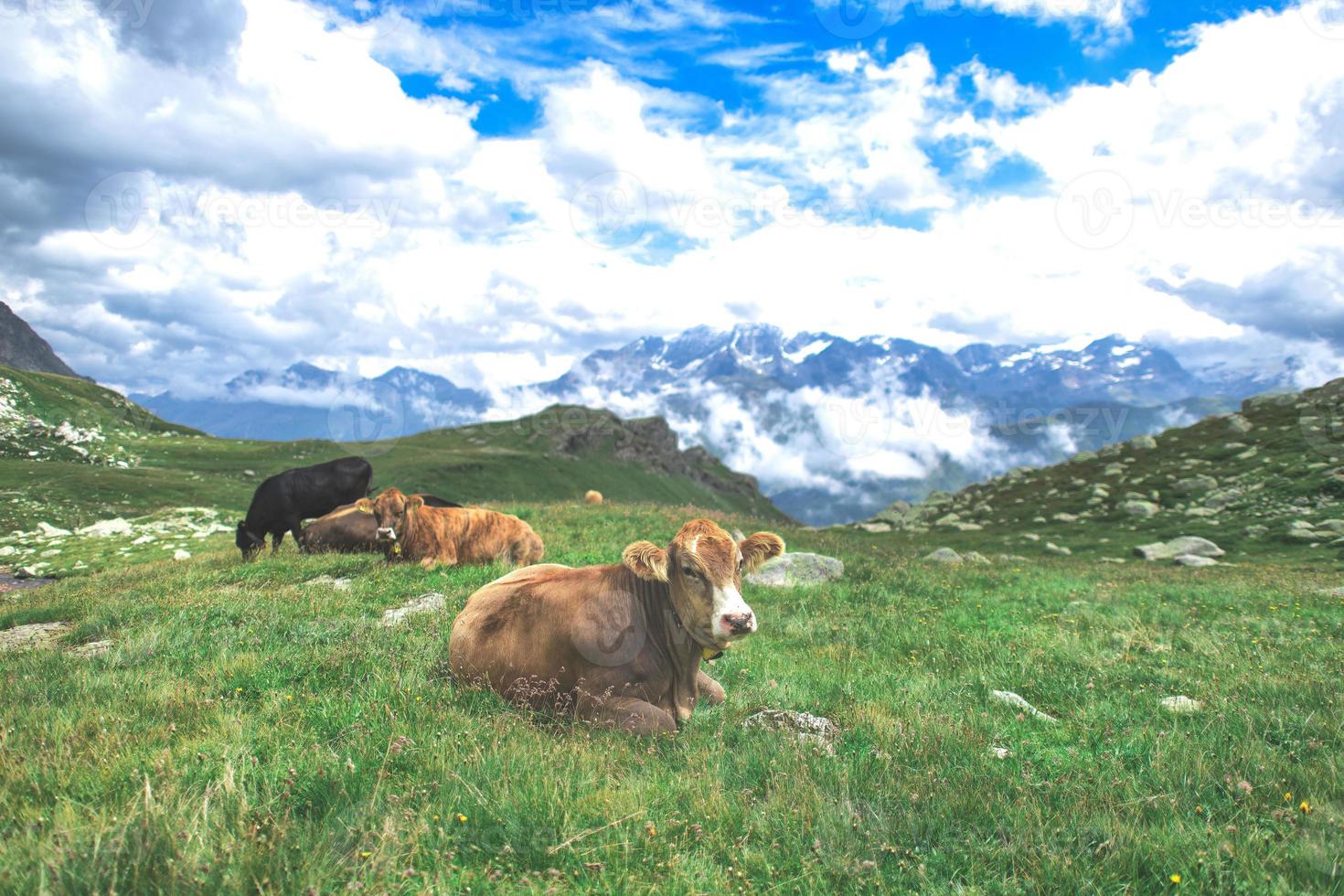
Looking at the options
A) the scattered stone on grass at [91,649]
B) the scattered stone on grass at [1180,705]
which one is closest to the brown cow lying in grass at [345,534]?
the scattered stone on grass at [91,649]

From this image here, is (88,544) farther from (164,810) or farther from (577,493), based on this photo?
(577,493)

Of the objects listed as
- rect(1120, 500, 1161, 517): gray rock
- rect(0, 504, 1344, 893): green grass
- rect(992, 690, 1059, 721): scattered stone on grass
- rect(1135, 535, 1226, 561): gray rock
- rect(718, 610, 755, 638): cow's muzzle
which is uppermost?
rect(718, 610, 755, 638): cow's muzzle

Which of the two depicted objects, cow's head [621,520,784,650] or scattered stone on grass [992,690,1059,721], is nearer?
cow's head [621,520,784,650]

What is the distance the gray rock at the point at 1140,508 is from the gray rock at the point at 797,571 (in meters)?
27.6

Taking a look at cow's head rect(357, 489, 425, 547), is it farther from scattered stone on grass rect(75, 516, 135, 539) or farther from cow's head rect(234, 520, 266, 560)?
scattered stone on grass rect(75, 516, 135, 539)

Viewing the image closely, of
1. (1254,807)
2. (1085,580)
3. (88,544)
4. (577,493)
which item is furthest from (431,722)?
(577,493)

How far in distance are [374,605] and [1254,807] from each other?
11.2 metres

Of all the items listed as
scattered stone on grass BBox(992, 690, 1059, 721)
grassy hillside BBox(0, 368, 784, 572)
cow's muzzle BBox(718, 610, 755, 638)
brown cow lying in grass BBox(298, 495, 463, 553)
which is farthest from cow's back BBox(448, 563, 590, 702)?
grassy hillside BBox(0, 368, 784, 572)

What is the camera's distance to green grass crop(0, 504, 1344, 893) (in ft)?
13.4

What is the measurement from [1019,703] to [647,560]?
184 inches

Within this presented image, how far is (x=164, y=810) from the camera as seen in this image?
3926 millimetres

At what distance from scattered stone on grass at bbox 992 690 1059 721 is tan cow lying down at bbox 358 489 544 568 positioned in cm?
1139

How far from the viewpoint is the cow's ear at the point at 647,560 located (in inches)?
287

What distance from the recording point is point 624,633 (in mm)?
7766
